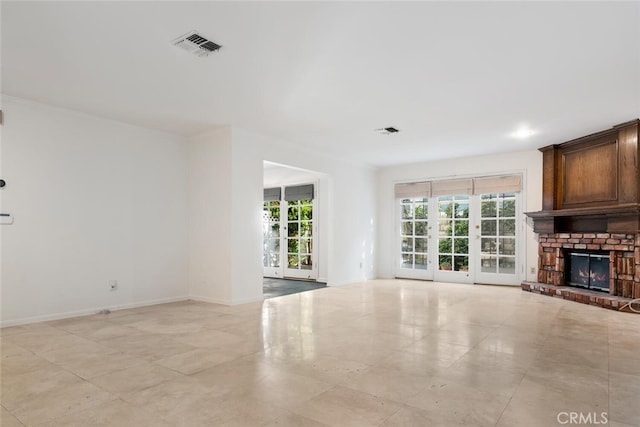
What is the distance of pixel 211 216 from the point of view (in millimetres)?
5602

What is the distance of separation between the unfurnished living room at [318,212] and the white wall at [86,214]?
0.08 ft

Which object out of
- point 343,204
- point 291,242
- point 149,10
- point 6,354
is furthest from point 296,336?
point 291,242

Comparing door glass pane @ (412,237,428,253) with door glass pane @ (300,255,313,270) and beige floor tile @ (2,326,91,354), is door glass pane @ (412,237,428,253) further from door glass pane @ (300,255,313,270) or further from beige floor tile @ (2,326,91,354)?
beige floor tile @ (2,326,91,354)

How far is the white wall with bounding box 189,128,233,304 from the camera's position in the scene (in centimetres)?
538

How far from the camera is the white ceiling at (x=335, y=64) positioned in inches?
102

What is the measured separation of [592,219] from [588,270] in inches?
32.6

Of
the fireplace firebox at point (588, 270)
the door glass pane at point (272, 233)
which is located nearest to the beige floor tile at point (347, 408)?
the fireplace firebox at point (588, 270)

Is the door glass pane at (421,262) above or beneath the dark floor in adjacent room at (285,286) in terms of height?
above

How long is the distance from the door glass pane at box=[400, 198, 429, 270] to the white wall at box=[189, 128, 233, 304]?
4428mm

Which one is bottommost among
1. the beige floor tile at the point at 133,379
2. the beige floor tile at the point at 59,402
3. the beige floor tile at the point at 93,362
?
the beige floor tile at the point at 93,362

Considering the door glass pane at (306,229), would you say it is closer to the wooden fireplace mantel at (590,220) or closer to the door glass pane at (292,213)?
the door glass pane at (292,213)

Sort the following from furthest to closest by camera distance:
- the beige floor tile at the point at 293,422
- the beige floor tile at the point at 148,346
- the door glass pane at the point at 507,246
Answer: the door glass pane at the point at 507,246 < the beige floor tile at the point at 148,346 < the beige floor tile at the point at 293,422

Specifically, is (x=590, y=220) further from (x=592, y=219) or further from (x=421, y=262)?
(x=421, y=262)

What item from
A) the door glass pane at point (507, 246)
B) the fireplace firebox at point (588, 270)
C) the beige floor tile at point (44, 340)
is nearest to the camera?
the beige floor tile at point (44, 340)
